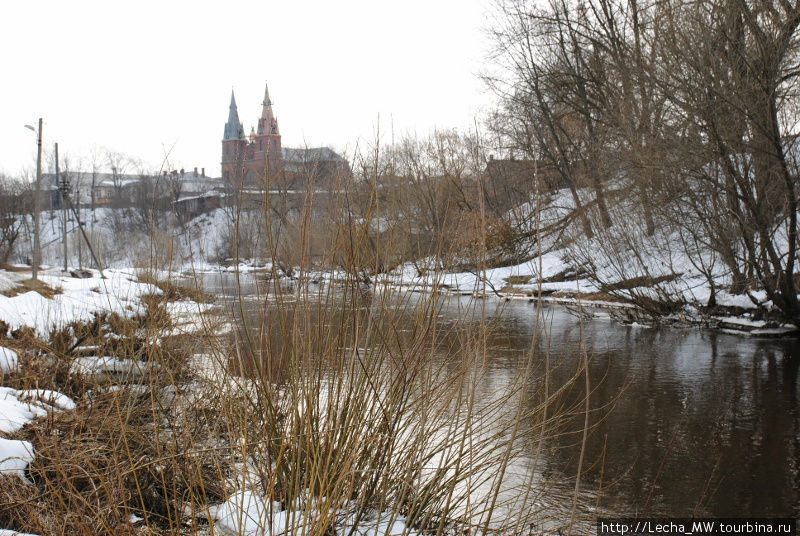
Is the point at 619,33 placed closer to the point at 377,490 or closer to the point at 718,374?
the point at 718,374

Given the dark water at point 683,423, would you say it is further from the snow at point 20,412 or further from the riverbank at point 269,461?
the snow at point 20,412

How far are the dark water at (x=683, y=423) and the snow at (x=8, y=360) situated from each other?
4.26 metres

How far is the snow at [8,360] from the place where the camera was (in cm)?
603

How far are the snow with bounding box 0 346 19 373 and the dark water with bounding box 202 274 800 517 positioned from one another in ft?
14.0

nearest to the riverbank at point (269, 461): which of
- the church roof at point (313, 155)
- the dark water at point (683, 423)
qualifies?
the dark water at point (683, 423)

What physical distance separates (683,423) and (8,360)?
6534mm

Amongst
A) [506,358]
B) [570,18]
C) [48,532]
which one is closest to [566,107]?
[570,18]

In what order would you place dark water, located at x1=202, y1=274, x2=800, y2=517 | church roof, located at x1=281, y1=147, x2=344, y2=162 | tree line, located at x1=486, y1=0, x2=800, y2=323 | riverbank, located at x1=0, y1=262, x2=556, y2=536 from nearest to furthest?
1. riverbank, located at x1=0, y1=262, x2=556, y2=536
2. church roof, located at x1=281, y1=147, x2=344, y2=162
3. dark water, located at x1=202, y1=274, x2=800, y2=517
4. tree line, located at x1=486, y1=0, x2=800, y2=323

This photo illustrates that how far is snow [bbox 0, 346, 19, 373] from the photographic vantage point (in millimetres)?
6029

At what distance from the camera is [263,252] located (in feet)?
11.9

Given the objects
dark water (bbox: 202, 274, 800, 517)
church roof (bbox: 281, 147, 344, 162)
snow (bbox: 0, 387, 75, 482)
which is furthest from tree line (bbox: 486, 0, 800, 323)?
snow (bbox: 0, 387, 75, 482)

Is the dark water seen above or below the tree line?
below

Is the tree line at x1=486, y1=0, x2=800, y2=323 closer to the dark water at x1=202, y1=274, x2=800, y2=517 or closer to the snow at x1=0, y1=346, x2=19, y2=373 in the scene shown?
the dark water at x1=202, y1=274, x2=800, y2=517

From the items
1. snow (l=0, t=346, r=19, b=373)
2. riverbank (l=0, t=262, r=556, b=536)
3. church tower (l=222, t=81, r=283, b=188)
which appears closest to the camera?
riverbank (l=0, t=262, r=556, b=536)
